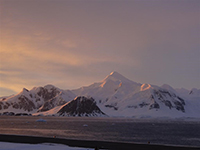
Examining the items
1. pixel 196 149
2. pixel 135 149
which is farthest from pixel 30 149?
pixel 196 149

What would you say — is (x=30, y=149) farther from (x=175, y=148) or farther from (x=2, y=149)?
(x=175, y=148)

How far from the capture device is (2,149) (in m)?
41.0

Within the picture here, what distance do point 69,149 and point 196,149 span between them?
66.2 ft

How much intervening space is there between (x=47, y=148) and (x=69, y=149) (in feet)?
12.7

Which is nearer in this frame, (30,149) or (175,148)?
(30,149)

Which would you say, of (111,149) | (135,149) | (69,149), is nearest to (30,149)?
(69,149)

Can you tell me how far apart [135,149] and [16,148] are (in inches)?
734

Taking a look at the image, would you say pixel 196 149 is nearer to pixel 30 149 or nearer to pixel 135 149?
pixel 135 149

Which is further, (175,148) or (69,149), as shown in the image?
(175,148)

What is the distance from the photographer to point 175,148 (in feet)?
148

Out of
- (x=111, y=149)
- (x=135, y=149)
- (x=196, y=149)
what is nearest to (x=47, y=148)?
(x=111, y=149)

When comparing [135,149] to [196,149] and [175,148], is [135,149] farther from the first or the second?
[196,149]

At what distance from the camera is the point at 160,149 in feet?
143

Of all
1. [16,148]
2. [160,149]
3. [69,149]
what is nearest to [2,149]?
[16,148]
